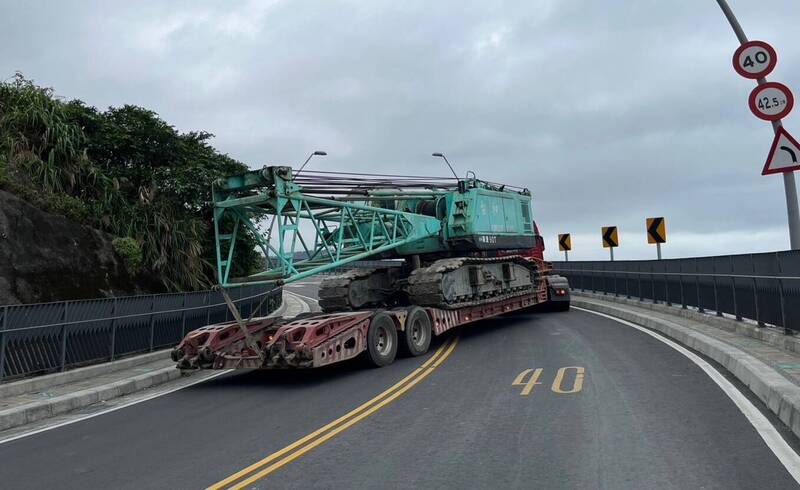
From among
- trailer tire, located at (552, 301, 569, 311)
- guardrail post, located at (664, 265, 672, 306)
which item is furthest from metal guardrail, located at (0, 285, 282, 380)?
guardrail post, located at (664, 265, 672, 306)

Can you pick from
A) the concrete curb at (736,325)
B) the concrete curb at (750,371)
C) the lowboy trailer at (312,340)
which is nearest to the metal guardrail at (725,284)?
the concrete curb at (736,325)

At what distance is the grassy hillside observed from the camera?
1608 cm

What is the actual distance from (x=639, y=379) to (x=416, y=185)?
7846 mm

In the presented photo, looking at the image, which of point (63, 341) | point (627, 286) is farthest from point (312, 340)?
point (627, 286)

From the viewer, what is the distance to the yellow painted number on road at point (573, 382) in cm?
825

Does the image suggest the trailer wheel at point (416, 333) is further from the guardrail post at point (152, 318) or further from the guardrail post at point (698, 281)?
the guardrail post at point (698, 281)

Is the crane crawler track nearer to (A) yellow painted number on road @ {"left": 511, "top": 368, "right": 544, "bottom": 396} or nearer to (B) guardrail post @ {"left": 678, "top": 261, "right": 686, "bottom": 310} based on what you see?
(A) yellow painted number on road @ {"left": 511, "top": 368, "right": 544, "bottom": 396}

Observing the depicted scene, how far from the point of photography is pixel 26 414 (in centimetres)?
834

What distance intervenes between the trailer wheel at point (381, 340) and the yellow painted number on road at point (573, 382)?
3313mm

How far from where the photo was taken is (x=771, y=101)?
343 inches

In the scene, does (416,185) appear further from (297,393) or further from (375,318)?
(297,393)

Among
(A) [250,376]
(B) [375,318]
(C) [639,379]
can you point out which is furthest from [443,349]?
(C) [639,379]

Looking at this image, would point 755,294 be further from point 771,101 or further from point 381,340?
point 381,340

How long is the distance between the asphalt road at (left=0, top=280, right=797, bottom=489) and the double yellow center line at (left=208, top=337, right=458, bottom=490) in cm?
11
